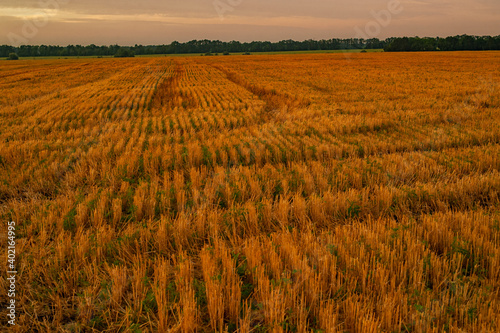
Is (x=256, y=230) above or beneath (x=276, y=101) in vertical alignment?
beneath

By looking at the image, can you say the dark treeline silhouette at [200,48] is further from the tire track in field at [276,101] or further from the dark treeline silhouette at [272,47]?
the tire track in field at [276,101]

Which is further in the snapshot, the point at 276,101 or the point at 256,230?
the point at 276,101

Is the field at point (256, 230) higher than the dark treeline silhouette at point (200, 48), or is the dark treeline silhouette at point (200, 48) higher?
the dark treeline silhouette at point (200, 48)

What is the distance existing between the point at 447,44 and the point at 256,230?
5208 inches

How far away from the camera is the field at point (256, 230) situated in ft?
9.25

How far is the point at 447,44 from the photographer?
110250 millimetres

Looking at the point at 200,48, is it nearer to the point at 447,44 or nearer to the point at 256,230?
the point at 447,44

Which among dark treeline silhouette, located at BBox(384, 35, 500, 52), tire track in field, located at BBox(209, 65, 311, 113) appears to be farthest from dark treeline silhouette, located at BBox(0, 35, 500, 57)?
tire track in field, located at BBox(209, 65, 311, 113)

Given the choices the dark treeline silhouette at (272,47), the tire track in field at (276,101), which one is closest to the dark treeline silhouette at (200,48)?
the dark treeline silhouette at (272,47)

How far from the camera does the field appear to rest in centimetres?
282

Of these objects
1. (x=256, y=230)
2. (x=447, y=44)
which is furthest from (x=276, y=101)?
(x=447, y=44)

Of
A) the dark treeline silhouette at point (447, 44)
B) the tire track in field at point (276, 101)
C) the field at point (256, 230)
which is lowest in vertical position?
the field at point (256, 230)

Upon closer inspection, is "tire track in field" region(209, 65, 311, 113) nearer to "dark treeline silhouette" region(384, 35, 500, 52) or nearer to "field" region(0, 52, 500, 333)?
"field" region(0, 52, 500, 333)

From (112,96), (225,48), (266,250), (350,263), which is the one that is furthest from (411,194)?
(225,48)
